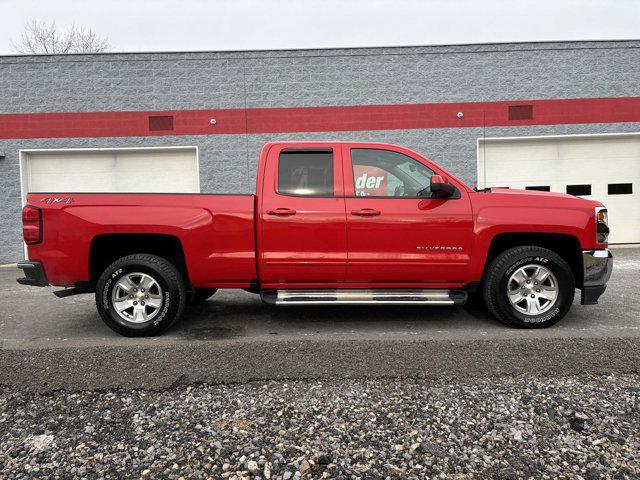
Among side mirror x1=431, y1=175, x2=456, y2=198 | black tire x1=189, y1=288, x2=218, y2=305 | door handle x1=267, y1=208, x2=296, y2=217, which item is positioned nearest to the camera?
side mirror x1=431, y1=175, x2=456, y2=198

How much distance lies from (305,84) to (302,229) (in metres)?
8.49

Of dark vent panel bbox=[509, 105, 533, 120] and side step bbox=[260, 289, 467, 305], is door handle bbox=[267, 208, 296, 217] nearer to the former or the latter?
side step bbox=[260, 289, 467, 305]

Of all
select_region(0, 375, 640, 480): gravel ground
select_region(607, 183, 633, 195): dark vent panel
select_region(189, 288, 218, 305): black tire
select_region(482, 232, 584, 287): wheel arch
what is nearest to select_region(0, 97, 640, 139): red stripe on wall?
select_region(607, 183, 633, 195): dark vent panel

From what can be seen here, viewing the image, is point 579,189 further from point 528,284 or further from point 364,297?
point 364,297

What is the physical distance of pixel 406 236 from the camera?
4324mm

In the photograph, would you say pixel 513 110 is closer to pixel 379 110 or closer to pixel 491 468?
pixel 379 110

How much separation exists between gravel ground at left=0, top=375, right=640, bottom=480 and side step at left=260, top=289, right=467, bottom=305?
4.10ft

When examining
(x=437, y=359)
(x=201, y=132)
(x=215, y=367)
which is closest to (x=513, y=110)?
(x=201, y=132)

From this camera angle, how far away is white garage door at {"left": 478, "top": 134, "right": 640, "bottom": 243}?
1187cm

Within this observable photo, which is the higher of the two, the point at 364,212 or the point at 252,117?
the point at 252,117

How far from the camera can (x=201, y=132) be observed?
11750mm

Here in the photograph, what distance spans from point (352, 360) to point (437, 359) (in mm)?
677

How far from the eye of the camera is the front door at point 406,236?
4.31m

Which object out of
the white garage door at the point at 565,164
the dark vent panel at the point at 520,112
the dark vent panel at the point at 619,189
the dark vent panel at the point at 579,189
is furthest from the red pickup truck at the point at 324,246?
the dark vent panel at the point at 619,189
